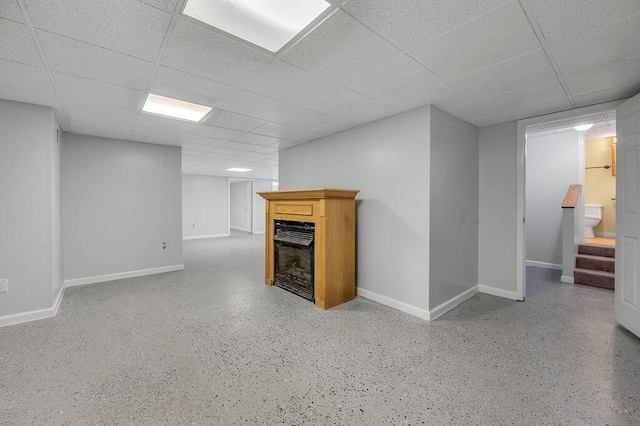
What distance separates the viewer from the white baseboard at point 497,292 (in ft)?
11.4

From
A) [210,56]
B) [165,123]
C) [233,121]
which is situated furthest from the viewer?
[165,123]

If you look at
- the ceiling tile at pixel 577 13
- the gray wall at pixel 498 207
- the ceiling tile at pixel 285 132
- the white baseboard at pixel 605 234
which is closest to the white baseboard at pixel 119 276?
the ceiling tile at pixel 285 132

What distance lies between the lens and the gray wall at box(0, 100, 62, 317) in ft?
9.04

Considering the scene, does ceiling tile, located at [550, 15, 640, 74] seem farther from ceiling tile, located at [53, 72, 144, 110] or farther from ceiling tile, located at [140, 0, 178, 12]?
ceiling tile, located at [53, 72, 144, 110]

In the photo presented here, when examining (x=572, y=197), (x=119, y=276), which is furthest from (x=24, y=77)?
(x=572, y=197)

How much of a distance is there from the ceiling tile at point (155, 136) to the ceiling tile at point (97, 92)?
98cm

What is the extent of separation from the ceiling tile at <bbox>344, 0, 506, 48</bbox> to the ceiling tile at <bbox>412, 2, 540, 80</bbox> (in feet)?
0.27

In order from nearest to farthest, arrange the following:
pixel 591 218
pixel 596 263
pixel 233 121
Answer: pixel 233 121 < pixel 596 263 < pixel 591 218

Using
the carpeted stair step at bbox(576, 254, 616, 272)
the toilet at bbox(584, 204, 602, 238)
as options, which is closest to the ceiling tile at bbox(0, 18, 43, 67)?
the carpeted stair step at bbox(576, 254, 616, 272)

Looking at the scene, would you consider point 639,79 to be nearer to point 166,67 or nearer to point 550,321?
point 550,321

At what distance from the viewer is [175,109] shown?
10.9 feet

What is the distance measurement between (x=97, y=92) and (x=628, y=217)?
5.09m

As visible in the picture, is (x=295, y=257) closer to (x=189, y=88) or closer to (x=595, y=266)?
(x=189, y=88)

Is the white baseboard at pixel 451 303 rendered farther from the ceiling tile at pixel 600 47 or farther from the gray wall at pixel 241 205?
the gray wall at pixel 241 205
